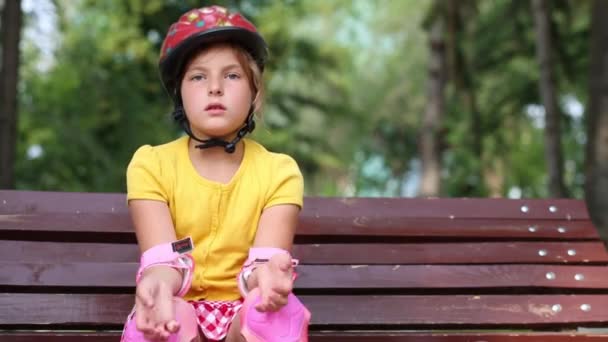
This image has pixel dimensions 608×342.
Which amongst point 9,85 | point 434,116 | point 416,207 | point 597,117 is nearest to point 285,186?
point 416,207

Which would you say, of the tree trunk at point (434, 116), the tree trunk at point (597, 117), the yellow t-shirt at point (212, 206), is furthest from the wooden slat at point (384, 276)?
the tree trunk at point (434, 116)

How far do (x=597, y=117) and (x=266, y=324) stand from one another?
515cm

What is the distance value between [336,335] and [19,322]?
46.9 inches

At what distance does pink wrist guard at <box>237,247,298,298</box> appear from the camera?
8.56ft

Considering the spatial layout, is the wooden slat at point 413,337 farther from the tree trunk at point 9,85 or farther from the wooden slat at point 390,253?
the tree trunk at point 9,85

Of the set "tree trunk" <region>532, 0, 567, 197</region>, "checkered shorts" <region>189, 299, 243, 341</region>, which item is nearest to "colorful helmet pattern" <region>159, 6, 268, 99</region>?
"checkered shorts" <region>189, 299, 243, 341</region>

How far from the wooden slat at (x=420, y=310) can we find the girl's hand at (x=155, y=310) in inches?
39.1

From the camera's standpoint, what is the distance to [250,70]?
115 inches

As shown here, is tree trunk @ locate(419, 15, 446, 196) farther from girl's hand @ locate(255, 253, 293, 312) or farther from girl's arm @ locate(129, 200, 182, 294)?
girl's hand @ locate(255, 253, 293, 312)

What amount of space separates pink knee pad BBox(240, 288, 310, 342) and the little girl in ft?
0.42

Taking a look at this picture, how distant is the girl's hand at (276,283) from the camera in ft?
7.82

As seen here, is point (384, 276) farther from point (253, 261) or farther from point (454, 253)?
point (253, 261)

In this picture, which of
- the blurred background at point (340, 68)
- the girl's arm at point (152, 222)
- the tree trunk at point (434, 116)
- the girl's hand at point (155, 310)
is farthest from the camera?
the tree trunk at point (434, 116)

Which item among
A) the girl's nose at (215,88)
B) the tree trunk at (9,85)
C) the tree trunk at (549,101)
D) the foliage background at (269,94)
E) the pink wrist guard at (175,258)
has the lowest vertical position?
the pink wrist guard at (175,258)
